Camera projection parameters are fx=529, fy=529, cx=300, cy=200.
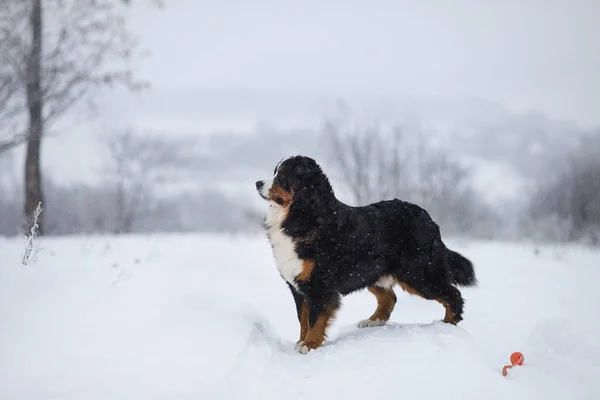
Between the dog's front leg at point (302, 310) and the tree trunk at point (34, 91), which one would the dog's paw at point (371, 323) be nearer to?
the dog's front leg at point (302, 310)

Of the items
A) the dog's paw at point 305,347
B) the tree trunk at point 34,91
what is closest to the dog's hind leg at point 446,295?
the dog's paw at point 305,347

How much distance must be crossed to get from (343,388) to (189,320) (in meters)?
1.44

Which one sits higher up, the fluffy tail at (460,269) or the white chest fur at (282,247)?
the white chest fur at (282,247)

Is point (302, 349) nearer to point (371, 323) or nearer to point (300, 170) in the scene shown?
point (371, 323)

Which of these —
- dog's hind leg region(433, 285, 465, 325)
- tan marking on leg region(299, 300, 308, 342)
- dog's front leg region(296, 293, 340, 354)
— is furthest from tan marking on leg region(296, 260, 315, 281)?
dog's hind leg region(433, 285, 465, 325)

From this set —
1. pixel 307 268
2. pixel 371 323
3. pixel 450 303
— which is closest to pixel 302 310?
pixel 307 268

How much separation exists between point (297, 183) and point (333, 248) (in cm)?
59

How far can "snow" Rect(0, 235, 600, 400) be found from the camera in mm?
3027

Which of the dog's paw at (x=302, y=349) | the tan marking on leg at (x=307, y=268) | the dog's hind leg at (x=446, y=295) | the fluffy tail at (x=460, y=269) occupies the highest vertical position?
the tan marking on leg at (x=307, y=268)

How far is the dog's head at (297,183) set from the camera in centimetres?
419

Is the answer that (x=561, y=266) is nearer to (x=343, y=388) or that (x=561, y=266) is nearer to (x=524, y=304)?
(x=524, y=304)

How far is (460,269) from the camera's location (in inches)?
187

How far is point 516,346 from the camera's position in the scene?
4.53 m

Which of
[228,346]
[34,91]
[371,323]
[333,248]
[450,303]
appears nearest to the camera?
[228,346]
